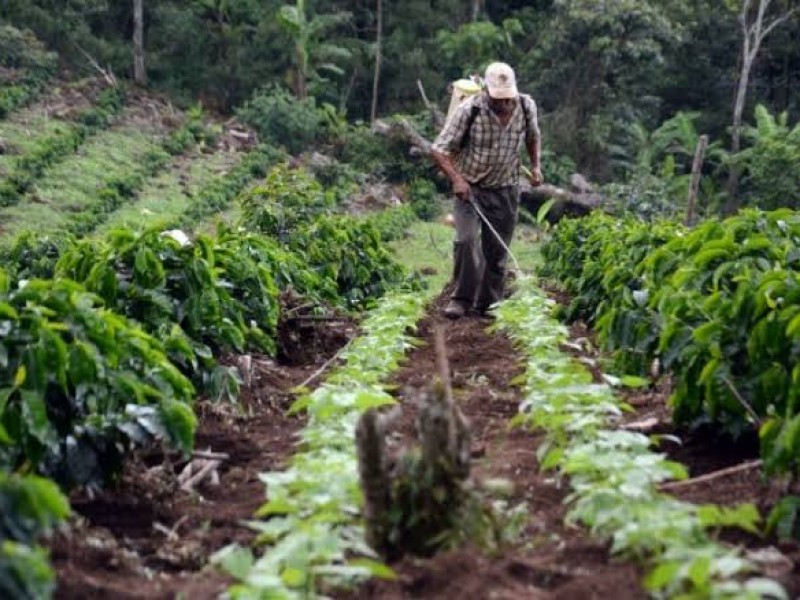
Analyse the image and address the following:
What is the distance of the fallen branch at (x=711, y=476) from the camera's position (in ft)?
12.8

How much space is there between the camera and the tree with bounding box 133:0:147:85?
1356 inches

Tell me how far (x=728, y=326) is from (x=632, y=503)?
1.44 meters

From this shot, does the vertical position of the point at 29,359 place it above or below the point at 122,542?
above

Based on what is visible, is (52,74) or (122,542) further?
(52,74)

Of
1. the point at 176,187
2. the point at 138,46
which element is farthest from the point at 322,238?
the point at 138,46

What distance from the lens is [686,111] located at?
3784cm

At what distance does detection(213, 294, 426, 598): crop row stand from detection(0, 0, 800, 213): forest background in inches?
1016

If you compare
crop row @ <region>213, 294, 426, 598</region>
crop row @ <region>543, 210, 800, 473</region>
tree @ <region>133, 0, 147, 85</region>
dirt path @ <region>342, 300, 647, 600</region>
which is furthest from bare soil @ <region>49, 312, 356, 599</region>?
tree @ <region>133, 0, 147, 85</region>

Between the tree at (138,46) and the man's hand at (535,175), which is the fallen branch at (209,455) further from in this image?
the tree at (138,46)

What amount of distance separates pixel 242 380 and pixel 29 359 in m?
2.29

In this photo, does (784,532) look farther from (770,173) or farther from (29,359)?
(770,173)

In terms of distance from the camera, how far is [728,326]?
4508 millimetres

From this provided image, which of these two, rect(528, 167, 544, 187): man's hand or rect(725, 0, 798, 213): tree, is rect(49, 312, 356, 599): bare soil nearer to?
rect(528, 167, 544, 187): man's hand

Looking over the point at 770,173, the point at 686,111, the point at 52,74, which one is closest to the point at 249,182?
the point at 52,74
